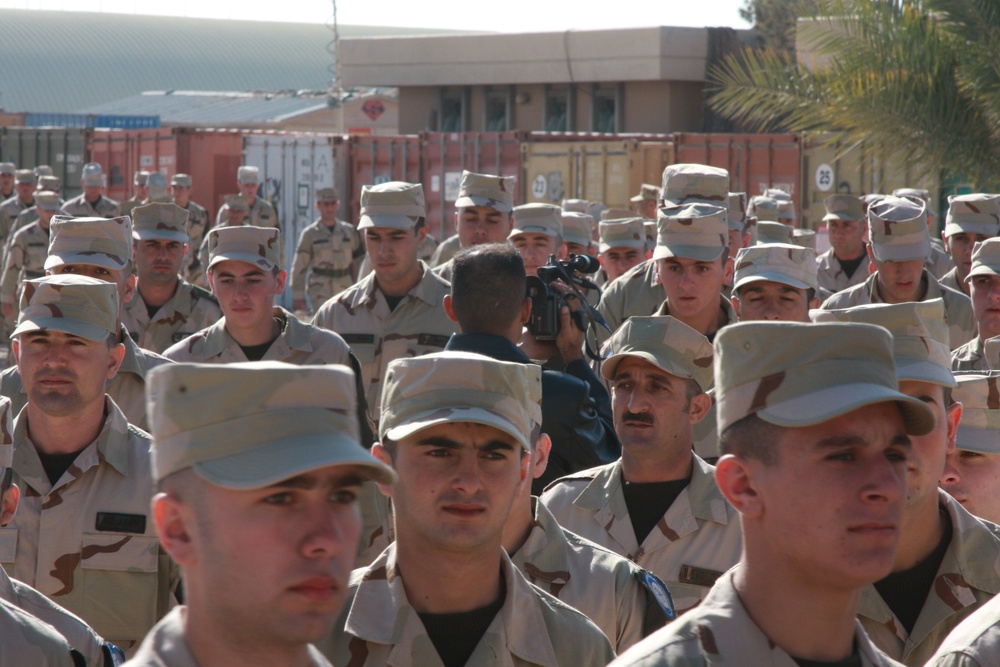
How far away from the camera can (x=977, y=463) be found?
4.68 meters

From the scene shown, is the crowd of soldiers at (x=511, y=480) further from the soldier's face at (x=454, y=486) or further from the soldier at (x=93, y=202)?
the soldier at (x=93, y=202)

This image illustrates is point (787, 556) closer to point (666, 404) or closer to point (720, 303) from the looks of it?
point (666, 404)

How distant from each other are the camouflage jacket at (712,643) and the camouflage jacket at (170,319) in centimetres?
617

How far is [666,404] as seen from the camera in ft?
15.5

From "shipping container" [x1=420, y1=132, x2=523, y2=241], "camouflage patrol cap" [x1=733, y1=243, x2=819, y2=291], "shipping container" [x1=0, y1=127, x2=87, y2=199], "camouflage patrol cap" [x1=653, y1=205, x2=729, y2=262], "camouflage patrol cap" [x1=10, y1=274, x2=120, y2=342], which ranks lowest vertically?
"camouflage patrol cap" [x1=10, y1=274, x2=120, y2=342]

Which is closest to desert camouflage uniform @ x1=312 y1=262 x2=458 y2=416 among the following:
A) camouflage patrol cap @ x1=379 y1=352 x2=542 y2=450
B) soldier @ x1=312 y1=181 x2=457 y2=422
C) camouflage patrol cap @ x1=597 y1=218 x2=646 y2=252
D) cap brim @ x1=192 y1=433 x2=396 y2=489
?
soldier @ x1=312 y1=181 x2=457 y2=422

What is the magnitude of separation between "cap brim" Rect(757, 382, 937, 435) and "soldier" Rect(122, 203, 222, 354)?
617 centimetres

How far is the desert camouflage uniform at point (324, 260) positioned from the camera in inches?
716

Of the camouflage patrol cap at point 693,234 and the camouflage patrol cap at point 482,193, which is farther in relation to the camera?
the camouflage patrol cap at point 482,193

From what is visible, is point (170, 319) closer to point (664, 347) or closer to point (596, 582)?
point (664, 347)

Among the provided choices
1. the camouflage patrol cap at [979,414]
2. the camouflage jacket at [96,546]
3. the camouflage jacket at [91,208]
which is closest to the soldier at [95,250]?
the camouflage jacket at [96,546]

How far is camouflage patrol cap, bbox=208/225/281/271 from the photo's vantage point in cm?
738

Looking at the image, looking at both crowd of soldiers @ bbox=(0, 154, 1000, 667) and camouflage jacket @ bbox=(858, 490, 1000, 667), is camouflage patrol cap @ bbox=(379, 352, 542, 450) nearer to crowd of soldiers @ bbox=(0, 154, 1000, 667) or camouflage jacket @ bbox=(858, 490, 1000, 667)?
crowd of soldiers @ bbox=(0, 154, 1000, 667)

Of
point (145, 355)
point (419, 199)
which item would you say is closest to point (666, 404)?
point (145, 355)
